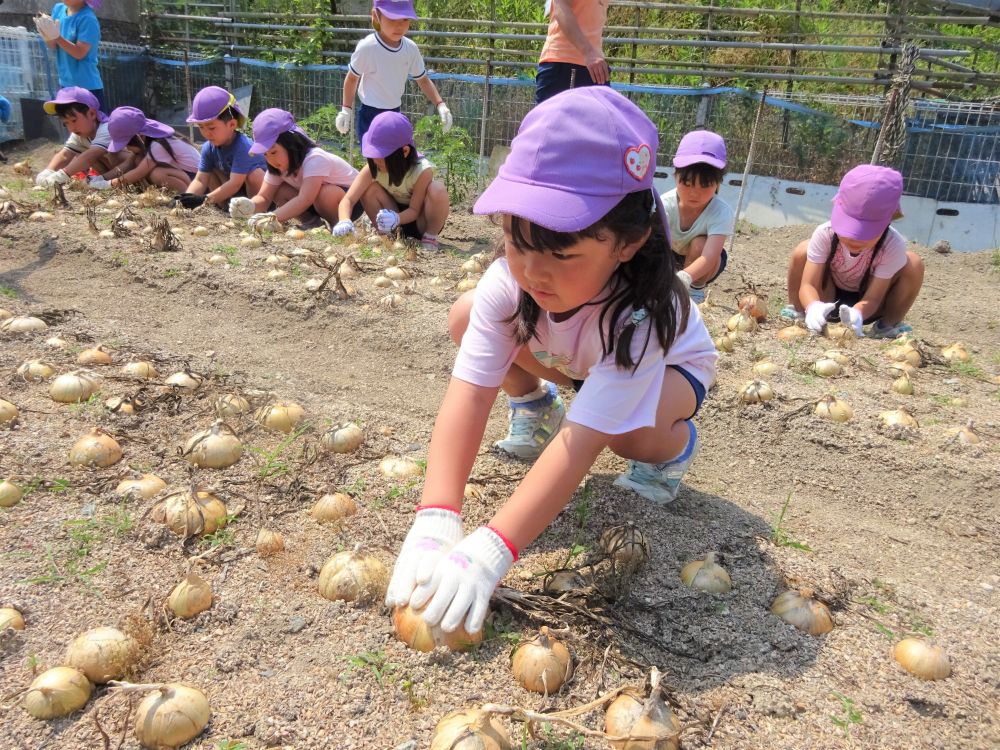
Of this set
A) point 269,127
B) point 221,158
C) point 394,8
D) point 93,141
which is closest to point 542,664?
point 269,127

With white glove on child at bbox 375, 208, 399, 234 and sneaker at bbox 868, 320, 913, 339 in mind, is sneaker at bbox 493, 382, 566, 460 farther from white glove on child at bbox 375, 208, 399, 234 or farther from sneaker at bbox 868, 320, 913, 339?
white glove on child at bbox 375, 208, 399, 234

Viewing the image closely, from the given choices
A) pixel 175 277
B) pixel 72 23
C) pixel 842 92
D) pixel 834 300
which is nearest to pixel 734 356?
pixel 834 300

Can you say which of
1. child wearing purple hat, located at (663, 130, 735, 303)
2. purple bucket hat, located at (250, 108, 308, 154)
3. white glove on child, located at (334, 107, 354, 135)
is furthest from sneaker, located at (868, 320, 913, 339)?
white glove on child, located at (334, 107, 354, 135)

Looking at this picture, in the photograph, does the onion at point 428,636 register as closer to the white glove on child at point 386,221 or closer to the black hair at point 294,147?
the white glove on child at point 386,221

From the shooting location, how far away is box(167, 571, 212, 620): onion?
1530 mm

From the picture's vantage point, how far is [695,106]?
7688 mm

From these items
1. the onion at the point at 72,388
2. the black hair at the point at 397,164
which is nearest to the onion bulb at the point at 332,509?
the onion at the point at 72,388

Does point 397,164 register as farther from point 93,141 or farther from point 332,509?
point 332,509

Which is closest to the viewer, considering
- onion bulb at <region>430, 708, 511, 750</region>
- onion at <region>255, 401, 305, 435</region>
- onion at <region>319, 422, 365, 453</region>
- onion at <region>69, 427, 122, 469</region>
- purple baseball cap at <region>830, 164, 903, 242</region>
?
onion bulb at <region>430, 708, 511, 750</region>

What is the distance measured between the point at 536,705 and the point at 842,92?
31.0 feet

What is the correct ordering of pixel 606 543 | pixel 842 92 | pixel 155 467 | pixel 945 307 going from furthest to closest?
pixel 842 92
pixel 945 307
pixel 155 467
pixel 606 543

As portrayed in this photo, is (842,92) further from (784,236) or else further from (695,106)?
(784,236)

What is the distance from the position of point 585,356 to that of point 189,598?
1.02 metres

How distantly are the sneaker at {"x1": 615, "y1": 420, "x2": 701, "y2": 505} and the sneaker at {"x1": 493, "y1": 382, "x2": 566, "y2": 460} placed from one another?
0.99 ft
